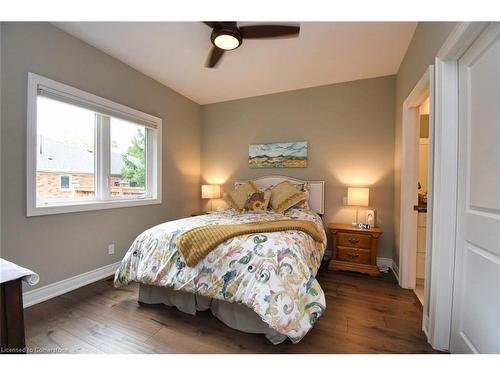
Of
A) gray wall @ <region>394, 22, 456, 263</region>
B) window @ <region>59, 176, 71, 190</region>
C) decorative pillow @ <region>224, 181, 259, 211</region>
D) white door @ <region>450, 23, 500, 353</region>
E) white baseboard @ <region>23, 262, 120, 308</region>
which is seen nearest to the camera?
white door @ <region>450, 23, 500, 353</region>

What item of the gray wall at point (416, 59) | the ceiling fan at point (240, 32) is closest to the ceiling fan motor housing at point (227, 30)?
the ceiling fan at point (240, 32)

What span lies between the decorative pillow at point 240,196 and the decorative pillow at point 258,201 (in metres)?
0.07

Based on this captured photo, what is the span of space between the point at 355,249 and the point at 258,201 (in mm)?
1389

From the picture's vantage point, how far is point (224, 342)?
1516 millimetres

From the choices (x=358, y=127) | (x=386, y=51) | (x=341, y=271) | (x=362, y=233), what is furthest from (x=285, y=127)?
(x=341, y=271)

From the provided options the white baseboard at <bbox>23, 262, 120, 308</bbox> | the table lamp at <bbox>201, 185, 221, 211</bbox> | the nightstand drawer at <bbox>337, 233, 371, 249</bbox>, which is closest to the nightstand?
the nightstand drawer at <bbox>337, 233, 371, 249</bbox>

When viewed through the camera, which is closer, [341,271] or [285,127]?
[341,271]

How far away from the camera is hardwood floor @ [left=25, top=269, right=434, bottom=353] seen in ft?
4.79

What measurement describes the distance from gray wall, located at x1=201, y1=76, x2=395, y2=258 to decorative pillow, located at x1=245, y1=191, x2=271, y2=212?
63cm

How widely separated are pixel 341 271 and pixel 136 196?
9.72ft

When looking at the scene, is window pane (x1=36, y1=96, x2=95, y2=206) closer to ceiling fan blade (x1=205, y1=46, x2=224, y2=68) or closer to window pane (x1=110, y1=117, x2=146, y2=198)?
window pane (x1=110, y1=117, x2=146, y2=198)

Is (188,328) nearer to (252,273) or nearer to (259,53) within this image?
(252,273)
